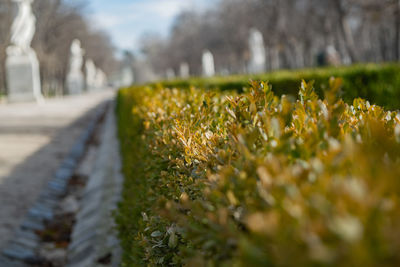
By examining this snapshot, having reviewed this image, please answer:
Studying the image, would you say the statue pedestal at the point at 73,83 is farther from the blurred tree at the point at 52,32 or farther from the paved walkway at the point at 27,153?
the paved walkway at the point at 27,153

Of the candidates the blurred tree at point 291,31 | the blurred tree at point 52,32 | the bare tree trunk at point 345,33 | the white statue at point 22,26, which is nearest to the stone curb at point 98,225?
the white statue at point 22,26

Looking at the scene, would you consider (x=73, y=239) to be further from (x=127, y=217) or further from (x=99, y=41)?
(x=99, y=41)

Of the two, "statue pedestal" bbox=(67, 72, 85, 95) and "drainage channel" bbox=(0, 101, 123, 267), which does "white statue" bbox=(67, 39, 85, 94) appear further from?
"drainage channel" bbox=(0, 101, 123, 267)

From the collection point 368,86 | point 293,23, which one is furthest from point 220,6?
point 368,86

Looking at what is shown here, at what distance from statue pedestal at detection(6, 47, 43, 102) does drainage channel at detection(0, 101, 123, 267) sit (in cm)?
1588

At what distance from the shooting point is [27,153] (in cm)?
939

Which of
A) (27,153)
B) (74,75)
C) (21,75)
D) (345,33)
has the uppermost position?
(345,33)

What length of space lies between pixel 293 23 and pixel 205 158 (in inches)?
1818

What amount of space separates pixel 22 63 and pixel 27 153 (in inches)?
571

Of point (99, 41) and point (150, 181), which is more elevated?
point (99, 41)

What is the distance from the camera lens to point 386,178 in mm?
791

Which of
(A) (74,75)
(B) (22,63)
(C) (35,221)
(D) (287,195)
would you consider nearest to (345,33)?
(B) (22,63)

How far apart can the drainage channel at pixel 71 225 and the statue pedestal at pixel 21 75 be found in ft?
52.1

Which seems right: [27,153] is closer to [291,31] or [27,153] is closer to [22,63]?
[22,63]
